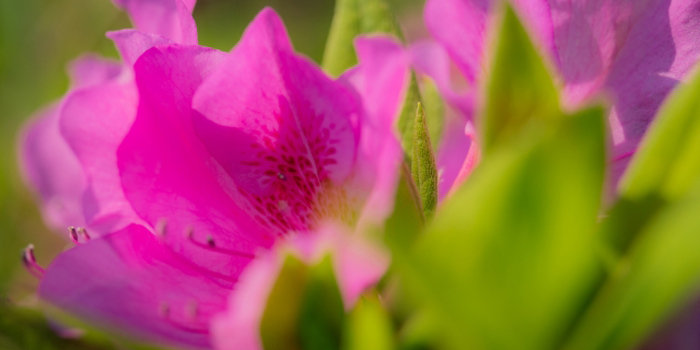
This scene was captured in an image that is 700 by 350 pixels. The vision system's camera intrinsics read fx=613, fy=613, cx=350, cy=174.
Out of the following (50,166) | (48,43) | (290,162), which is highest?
(290,162)

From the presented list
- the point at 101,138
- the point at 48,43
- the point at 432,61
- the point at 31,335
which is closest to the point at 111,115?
the point at 101,138

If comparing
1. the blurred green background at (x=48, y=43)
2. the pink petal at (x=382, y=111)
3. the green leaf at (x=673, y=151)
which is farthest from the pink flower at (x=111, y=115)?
the blurred green background at (x=48, y=43)

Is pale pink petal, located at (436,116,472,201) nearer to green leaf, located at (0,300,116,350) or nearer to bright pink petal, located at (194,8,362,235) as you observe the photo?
bright pink petal, located at (194,8,362,235)

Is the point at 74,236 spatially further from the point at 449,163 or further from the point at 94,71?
the point at 449,163

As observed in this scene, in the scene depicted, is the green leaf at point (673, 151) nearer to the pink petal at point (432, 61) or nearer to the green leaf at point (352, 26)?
the pink petal at point (432, 61)

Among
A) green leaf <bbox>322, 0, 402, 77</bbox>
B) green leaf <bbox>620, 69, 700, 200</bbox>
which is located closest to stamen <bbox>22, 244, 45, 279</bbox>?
green leaf <bbox>322, 0, 402, 77</bbox>
